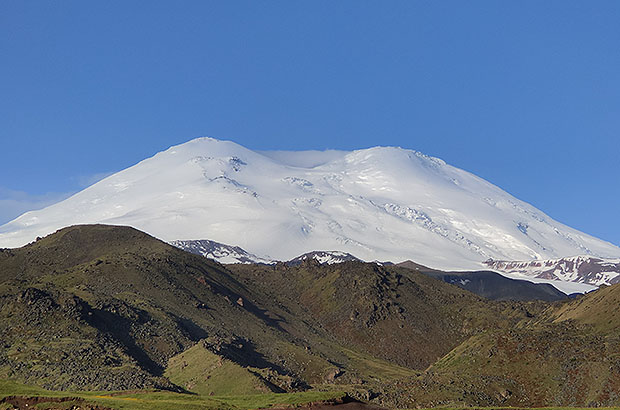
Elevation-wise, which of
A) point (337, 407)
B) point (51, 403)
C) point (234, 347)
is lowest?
point (51, 403)

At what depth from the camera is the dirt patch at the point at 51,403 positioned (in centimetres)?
6184

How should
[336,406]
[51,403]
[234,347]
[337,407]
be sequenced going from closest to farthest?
[51,403] → [337,407] → [336,406] → [234,347]

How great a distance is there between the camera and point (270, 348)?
481ft

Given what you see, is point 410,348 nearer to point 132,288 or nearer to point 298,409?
point 132,288

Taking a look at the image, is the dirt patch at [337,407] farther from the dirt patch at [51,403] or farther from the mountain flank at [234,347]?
the mountain flank at [234,347]

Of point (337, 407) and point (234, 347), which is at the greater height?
point (234, 347)

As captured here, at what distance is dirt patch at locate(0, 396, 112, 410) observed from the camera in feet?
203

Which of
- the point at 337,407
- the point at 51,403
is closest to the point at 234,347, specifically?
the point at 337,407

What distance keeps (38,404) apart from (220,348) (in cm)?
6030

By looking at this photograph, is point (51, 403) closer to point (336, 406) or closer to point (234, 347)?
point (336, 406)

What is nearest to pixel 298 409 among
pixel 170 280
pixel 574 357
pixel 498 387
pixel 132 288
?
pixel 498 387

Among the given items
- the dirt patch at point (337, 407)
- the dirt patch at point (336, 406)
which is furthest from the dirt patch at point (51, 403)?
the dirt patch at point (337, 407)

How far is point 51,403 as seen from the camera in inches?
2480

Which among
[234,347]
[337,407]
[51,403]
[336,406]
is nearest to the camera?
[51,403]
